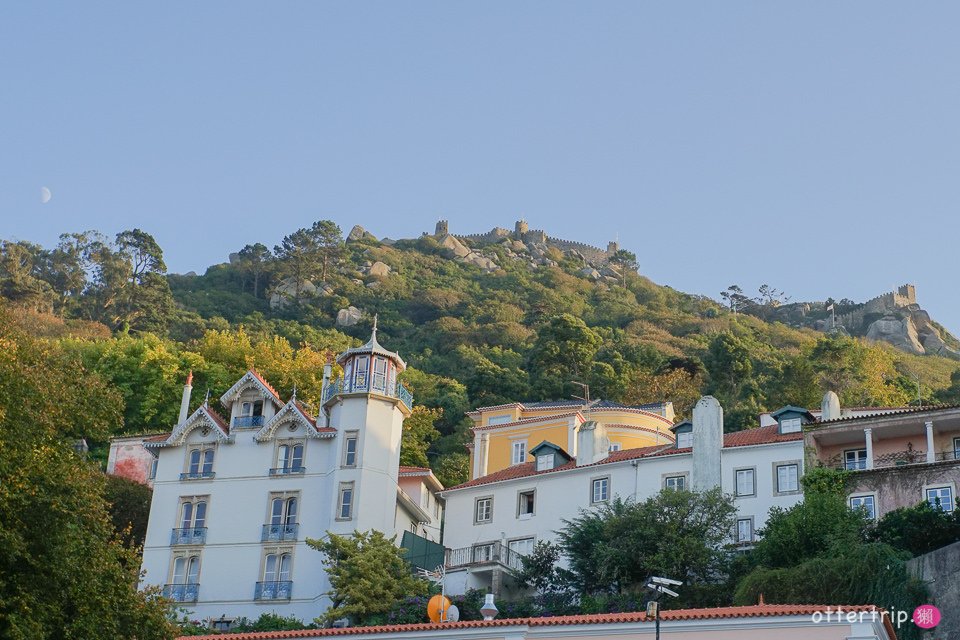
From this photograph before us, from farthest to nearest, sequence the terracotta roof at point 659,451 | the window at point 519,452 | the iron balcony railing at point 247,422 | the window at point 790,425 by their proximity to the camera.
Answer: the window at point 519,452
the iron balcony railing at point 247,422
the window at point 790,425
the terracotta roof at point 659,451

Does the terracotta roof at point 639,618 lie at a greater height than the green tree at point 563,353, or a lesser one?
lesser

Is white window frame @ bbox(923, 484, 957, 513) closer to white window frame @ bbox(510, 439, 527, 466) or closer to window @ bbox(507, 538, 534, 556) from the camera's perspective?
window @ bbox(507, 538, 534, 556)

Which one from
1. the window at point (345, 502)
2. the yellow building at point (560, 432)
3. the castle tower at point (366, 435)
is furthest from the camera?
the yellow building at point (560, 432)

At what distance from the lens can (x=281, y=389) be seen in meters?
71.1

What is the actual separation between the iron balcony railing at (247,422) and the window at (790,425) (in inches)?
841

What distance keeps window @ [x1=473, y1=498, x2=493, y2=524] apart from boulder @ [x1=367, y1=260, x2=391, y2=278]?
265ft

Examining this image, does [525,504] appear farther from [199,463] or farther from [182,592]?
[182,592]

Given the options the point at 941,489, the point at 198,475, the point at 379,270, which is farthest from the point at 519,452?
the point at 379,270

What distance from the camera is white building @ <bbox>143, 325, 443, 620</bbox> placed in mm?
49344

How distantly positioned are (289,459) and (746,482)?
1853cm

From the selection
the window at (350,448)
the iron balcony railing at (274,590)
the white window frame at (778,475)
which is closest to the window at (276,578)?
the iron balcony railing at (274,590)

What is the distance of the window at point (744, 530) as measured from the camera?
46.0 m

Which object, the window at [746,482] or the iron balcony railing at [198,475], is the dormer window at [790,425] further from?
the iron balcony railing at [198,475]

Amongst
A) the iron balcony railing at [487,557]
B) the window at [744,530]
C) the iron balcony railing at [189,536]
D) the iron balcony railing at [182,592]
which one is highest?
the window at [744,530]
